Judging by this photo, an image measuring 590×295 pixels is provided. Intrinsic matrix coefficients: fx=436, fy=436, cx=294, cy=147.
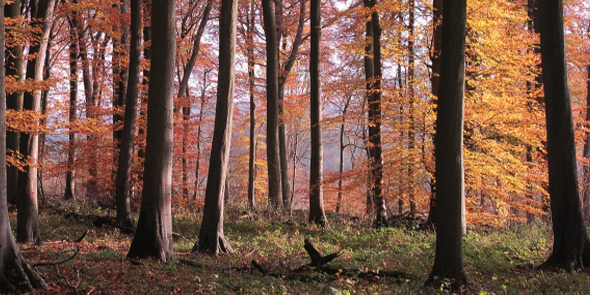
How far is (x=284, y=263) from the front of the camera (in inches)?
327

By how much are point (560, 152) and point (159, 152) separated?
7.63m

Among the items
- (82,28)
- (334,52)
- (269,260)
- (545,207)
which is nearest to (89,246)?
(269,260)

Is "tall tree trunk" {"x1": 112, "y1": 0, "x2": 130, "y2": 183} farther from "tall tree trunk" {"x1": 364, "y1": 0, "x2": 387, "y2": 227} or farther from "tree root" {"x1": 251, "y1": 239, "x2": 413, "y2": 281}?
"tree root" {"x1": 251, "y1": 239, "x2": 413, "y2": 281}

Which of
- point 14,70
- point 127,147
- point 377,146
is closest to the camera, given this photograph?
point 14,70

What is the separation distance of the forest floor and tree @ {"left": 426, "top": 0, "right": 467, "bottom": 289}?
0.45 meters

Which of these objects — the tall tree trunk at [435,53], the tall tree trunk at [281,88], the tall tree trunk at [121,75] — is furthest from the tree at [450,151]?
the tall tree trunk at [281,88]

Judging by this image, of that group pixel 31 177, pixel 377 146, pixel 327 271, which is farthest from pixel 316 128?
pixel 31 177

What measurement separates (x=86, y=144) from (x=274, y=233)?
26.2 ft

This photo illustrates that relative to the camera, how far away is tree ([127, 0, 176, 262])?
7.55m

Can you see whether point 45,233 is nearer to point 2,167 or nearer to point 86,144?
point 86,144

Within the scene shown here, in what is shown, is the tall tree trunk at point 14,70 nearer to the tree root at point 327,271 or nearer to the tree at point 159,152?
the tree at point 159,152

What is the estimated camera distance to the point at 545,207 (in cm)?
1680

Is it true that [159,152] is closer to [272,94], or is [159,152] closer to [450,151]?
[450,151]

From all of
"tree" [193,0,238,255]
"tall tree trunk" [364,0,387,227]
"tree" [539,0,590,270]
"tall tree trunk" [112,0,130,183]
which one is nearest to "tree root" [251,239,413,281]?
"tree" [193,0,238,255]
